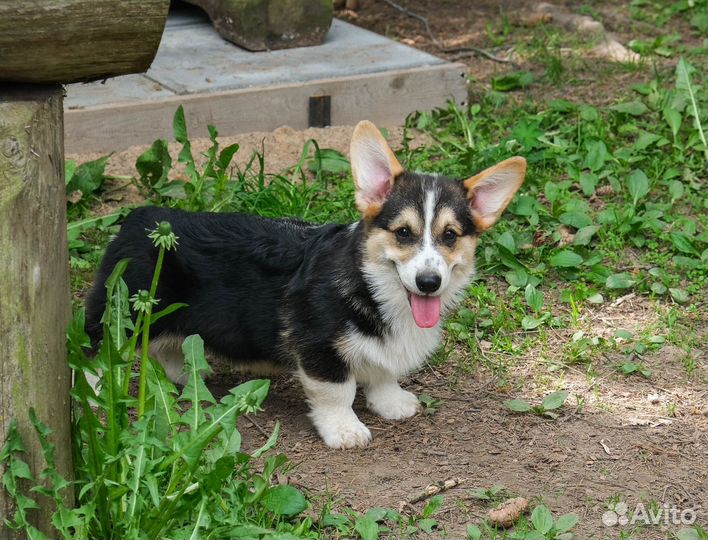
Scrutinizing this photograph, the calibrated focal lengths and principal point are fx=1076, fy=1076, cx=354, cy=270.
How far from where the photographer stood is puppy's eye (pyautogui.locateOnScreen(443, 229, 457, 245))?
4500 mm

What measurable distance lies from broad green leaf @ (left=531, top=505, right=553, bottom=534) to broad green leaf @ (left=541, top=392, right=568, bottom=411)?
92cm

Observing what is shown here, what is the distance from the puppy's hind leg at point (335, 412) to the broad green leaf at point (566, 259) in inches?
72.4

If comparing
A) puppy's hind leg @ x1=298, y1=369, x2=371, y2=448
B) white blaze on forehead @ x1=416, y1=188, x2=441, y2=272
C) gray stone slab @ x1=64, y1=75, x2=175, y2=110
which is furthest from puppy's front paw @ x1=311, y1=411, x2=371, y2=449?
gray stone slab @ x1=64, y1=75, x2=175, y2=110

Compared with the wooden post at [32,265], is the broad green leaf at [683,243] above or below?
below

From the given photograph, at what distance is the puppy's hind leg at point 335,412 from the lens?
464 cm

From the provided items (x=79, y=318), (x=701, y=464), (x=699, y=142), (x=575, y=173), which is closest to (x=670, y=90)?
(x=699, y=142)

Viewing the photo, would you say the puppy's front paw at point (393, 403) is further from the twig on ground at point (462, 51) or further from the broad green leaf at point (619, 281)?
the twig on ground at point (462, 51)

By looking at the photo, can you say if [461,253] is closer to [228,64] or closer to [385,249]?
[385,249]

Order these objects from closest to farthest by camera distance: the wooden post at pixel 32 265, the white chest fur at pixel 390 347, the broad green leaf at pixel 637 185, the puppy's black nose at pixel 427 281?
1. the wooden post at pixel 32 265
2. the puppy's black nose at pixel 427 281
3. the white chest fur at pixel 390 347
4. the broad green leaf at pixel 637 185

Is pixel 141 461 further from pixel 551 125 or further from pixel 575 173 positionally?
pixel 551 125

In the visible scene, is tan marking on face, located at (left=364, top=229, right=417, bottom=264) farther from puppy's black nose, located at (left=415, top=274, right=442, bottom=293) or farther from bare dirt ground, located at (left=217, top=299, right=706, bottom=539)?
bare dirt ground, located at (left=217, top=299, right=706, bottom=539)

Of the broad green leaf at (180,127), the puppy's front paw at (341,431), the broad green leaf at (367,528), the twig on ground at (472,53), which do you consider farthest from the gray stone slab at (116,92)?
the broad green leaf at (367,528)

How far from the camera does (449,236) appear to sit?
452 centimetres

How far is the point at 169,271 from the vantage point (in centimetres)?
476
